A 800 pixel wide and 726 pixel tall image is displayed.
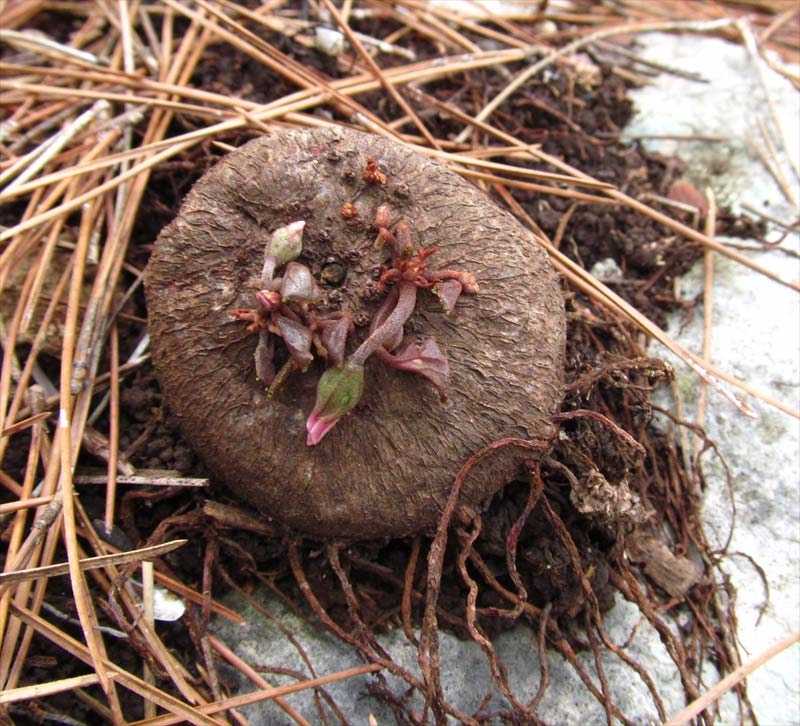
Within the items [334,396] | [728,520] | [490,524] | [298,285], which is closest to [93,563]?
[334,396]

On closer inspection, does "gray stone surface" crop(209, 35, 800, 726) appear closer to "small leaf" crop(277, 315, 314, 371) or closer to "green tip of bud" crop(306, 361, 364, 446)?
"green tip of bud" crop(306, 361, 364, 446)

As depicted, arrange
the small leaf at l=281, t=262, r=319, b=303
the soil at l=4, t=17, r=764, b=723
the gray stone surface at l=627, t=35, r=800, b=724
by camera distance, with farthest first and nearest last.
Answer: the gray stone surface at l=627, t=35, r=800, b=724
the soil at l=4, t=17, r=764, b=723
the small leaf at l=281, t=262, r=319, b=303

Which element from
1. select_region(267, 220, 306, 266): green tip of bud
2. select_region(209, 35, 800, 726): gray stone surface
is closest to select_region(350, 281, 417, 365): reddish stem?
select_region(267, 220, 306, 266): green tip of bud

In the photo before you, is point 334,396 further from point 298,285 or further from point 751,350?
point 751,350

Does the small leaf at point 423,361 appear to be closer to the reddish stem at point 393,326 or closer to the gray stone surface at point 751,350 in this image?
the reddish stem at point 393,326

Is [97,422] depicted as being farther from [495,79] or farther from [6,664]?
[495,79]

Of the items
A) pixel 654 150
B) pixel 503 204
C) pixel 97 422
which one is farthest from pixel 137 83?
pixel 654 150

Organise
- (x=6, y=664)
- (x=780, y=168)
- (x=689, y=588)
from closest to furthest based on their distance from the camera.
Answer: (x=6, y=664) → (x=689, y=588) → (x=780, y=168)
